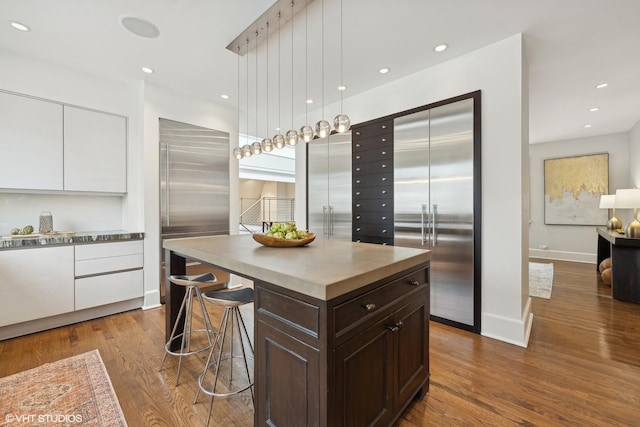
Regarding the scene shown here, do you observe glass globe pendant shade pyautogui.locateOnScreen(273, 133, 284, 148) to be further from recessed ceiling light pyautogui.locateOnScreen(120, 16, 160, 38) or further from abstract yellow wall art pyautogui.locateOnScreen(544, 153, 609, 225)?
abstract yellow wall art pyautogui.locateOnScreen(544, 153, 609, 225)

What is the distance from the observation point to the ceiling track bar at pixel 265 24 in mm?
2232

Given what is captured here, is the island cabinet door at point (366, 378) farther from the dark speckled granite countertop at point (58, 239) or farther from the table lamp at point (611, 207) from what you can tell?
the table lamp at point (611, 207)

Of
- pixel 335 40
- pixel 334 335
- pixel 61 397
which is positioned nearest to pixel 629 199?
pixel 335 40

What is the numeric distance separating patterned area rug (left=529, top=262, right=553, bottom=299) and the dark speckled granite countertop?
219 inches

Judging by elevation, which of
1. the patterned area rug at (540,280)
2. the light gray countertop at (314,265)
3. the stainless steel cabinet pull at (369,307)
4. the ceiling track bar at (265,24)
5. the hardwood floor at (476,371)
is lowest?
the hardwood floor at (476,371)

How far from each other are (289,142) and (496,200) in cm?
210

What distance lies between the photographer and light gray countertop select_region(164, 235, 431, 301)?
119 centimetres

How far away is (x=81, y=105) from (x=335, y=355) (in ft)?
13.5

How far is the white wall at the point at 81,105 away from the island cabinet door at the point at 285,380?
3111 mm

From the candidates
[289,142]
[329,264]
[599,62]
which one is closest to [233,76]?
[289,142]

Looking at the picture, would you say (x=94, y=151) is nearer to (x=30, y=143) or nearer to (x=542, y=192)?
(x=30, y=143)

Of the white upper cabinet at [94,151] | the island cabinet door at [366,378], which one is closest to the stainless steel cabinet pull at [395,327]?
the island cabinet door at [366,378]

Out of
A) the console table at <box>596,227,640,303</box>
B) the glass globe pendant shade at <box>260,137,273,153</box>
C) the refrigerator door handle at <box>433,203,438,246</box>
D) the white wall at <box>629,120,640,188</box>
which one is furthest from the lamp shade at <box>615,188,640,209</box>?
the glass globe pendant shade at <box>260,137,273,153</box>

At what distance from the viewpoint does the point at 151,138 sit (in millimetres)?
3709
